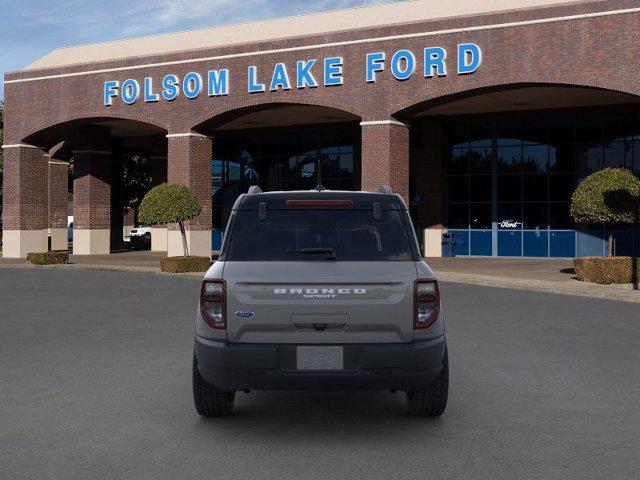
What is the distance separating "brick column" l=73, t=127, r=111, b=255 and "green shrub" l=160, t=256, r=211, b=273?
14.5m

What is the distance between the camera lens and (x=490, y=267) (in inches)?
1157

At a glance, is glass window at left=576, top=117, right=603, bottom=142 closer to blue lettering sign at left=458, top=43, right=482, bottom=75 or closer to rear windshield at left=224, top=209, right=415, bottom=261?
blue lettering sign at left=458, top=43, right=482, bottom=75

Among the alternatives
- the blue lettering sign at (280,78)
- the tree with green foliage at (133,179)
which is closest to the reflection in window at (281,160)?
the tree with green foliage at (133,179)

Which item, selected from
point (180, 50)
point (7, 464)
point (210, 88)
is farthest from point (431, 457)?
point (180, 50)

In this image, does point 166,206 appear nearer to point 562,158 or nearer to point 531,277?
point 531,277

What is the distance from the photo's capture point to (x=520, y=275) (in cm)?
2503

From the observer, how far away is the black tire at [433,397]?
6.67 metres

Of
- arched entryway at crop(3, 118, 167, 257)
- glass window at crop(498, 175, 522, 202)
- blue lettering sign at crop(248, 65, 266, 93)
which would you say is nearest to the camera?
blue lettering sign at crop(248, 65, 266, 93)

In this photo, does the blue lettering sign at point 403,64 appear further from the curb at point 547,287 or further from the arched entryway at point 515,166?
the curb at point 547,287

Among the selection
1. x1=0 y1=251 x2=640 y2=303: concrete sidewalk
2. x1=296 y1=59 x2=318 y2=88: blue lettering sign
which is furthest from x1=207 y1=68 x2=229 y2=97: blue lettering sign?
x1=0 y1=251 x2=640 y2=303: concrete sidewalk

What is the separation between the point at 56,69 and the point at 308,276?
3544 centimetres

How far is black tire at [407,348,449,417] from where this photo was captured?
6.67 meters

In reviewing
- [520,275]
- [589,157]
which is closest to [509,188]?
[589,157]

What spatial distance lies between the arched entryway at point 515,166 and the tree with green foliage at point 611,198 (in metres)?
9.89
